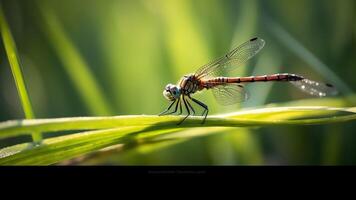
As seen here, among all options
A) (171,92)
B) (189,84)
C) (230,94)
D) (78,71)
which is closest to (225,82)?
(230,94)

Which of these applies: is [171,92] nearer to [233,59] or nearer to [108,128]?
[233,59]

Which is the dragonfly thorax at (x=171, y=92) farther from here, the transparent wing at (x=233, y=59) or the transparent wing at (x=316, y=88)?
the transparent wing at (x=316, y=88)

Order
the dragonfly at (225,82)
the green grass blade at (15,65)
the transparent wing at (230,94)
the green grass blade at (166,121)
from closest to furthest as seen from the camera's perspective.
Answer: the green grass blade at (166,121) < the green grass blade at (15,65) < the dragonfly at (225,82) < the transparent wing at (230,94)

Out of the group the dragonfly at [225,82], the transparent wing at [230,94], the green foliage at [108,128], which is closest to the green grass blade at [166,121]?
the green foliage at [108,128]

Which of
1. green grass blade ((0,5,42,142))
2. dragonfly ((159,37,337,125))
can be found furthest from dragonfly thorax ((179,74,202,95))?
green grass blade ((0,5,42,142))

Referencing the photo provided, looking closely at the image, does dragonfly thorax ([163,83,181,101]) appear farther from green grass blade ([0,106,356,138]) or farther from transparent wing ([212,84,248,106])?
green grass blade ([0,106,356,138])
